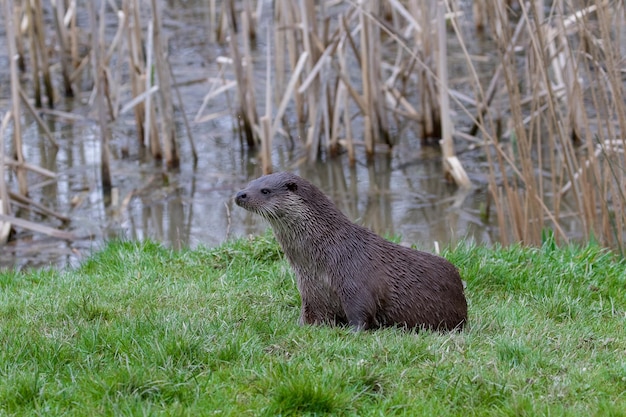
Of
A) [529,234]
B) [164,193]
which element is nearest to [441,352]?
[529,234]

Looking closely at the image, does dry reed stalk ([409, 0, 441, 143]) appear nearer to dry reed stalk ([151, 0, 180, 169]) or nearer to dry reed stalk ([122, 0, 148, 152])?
dry reed stalk ([151, 0, 180, 169])

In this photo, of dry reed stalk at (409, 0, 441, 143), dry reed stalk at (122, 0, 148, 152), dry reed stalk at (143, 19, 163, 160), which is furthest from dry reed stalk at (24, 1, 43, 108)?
dry reed stalk at (409, 0, 441, 143)

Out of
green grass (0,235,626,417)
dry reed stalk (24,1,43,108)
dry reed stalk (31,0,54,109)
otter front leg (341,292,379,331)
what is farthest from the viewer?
dry reed stalk (31,0,54,109)

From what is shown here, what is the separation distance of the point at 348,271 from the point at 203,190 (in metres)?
5.38

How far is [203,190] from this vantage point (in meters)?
10.1

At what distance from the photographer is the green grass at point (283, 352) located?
3725mm

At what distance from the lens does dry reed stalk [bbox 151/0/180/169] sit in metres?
9.34

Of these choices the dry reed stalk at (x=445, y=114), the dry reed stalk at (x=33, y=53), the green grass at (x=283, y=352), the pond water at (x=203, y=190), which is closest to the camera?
the green grass at (x=283, y=352)

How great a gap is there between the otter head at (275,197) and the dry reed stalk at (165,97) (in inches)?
189

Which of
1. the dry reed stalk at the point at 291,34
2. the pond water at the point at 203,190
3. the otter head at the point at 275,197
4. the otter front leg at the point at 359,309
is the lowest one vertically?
the pond water at the point at 203,190

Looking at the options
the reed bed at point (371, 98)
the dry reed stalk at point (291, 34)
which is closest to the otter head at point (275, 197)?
the reed bed at point (371, 98)

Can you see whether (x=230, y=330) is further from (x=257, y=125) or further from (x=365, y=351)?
(x=257, y=125)

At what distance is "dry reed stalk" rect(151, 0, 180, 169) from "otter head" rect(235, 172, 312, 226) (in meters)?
4.81

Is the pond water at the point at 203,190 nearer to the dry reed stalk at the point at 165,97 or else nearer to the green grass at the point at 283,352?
the dry reed stalk at the point at 165,97
